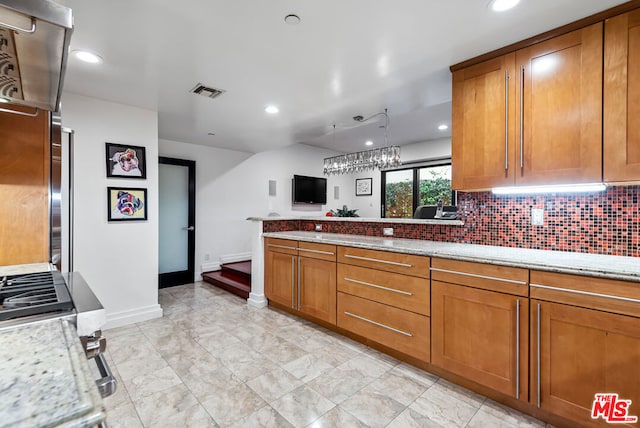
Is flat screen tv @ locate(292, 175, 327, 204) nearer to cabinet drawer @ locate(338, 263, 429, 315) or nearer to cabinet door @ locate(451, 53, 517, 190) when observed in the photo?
cabinet drawer @ locate(338, 263, 429, 315)

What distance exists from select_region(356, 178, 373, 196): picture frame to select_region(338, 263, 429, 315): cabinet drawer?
16.2ft

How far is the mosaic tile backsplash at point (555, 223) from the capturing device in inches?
74.5

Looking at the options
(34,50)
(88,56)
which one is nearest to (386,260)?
(34,50)

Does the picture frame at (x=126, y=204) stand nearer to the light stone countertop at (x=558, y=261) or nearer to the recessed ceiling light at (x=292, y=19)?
the recessed ceiling light at (x=292, y=19)

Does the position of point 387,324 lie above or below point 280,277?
below

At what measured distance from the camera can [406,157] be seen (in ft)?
21.2

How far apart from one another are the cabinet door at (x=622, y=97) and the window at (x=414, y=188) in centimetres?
414

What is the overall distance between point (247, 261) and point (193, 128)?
2.61 meters

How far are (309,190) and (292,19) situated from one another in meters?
4.83

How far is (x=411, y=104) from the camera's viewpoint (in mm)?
3229

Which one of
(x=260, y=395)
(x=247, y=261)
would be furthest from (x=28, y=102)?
(x=247, y=261)

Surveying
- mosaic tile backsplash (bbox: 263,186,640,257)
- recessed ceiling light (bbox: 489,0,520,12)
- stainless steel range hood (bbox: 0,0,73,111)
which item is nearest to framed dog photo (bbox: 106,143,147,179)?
stainless steel range hood (bbox: 0,0,73,111)

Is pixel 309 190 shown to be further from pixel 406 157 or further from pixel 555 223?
pixel 555 223

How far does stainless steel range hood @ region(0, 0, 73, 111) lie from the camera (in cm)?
77
